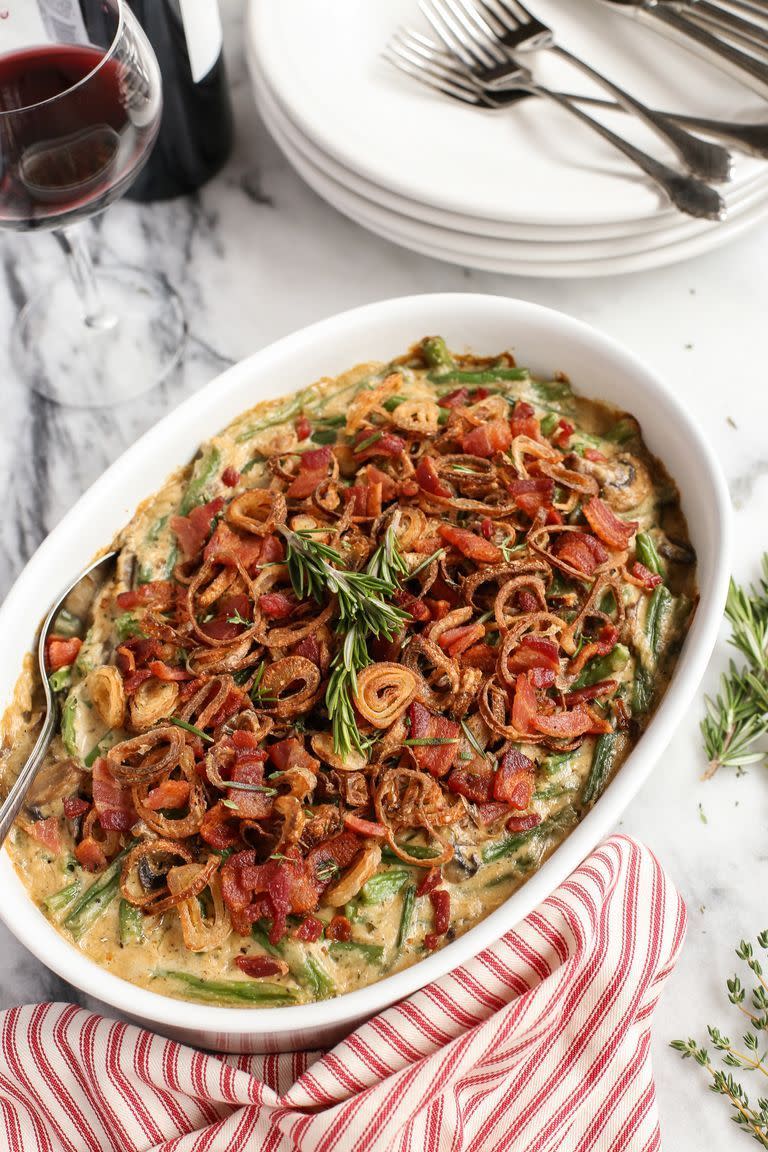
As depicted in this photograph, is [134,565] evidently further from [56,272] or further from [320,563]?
[56,272]

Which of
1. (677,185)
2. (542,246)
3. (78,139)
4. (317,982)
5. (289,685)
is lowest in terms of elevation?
(317,982)

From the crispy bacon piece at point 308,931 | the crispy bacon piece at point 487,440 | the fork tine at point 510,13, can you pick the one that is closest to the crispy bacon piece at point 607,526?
the crispy bacon piece at point 487,440

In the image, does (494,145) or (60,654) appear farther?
(494,145)

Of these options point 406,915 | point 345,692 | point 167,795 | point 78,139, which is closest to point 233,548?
point 345,692

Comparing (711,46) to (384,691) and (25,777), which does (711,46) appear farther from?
(25,777)

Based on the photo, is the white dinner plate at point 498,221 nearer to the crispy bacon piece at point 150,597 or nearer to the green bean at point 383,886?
the crispy bacon piece at point 150,597
